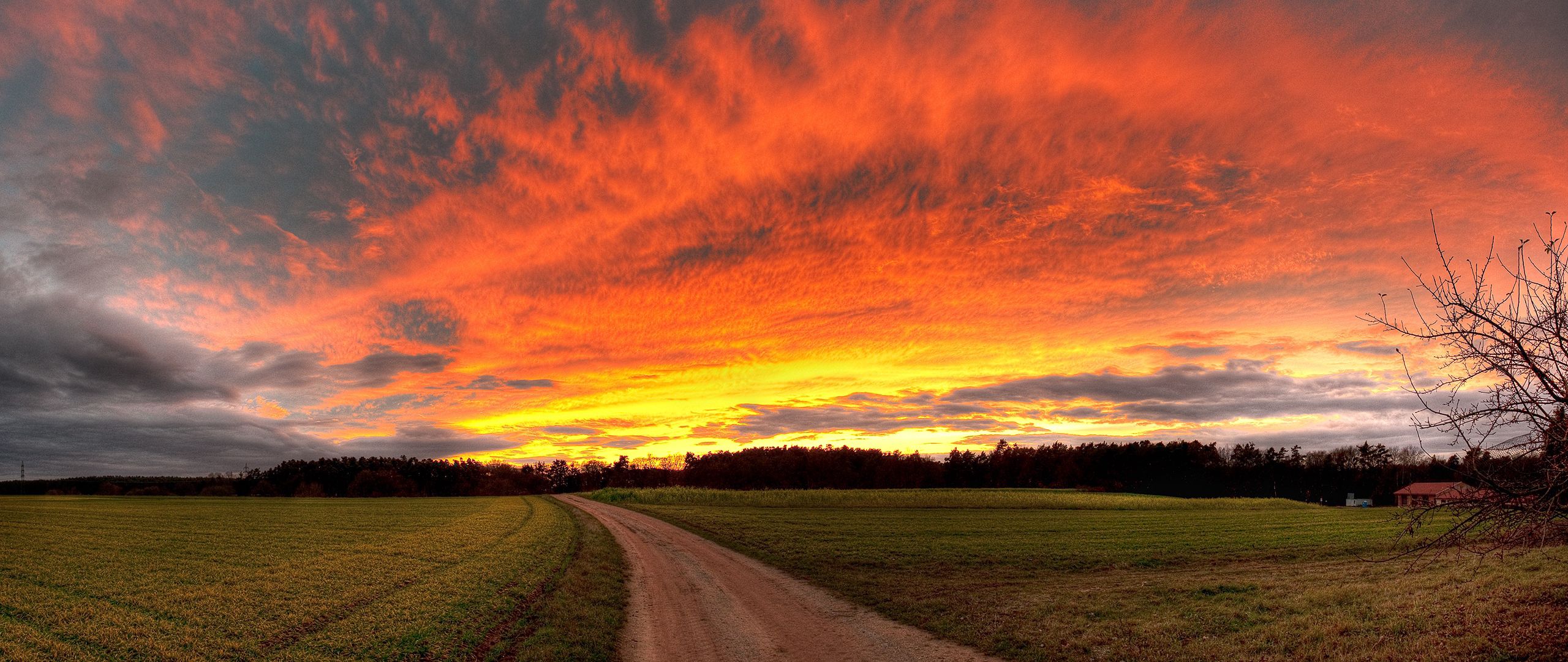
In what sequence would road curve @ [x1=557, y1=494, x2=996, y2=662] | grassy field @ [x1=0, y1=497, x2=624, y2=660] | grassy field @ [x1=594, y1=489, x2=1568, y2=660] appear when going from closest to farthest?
grassy field @ [x1=594, y1=489, x2=1568, y2=660] < road curve @ [x1=557, y1=494, x2=996, y2=662] < grassy field @ [x1=0, y1=497, x2=624, y2=660]

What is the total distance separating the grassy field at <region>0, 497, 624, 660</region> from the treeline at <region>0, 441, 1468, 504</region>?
424ft

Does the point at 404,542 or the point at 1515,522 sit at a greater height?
the point at 1515,522

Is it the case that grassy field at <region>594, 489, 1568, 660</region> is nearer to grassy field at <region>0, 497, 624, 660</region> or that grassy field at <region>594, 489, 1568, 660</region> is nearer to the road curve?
the road curve

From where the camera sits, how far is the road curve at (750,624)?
504 inches

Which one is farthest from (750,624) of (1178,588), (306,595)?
(306,595)

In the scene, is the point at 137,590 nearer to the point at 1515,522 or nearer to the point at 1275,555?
the point at 1515,522

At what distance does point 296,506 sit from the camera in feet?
236

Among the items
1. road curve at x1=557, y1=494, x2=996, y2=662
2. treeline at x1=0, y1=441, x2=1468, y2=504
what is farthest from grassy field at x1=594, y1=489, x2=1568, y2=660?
treeline at x1=0, y1=441, x2=1468, y2=504

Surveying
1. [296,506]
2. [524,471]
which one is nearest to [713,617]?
[296,506]

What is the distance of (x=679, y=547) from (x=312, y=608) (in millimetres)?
16162

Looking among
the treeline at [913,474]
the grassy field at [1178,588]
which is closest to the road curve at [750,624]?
the grassy field at [1178,588]

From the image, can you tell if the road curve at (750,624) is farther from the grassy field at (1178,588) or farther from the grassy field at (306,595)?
the grassy field at (1178,588)

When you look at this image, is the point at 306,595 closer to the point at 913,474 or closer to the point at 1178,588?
the point at 1178,588

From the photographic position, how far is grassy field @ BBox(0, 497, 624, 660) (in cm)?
1338
